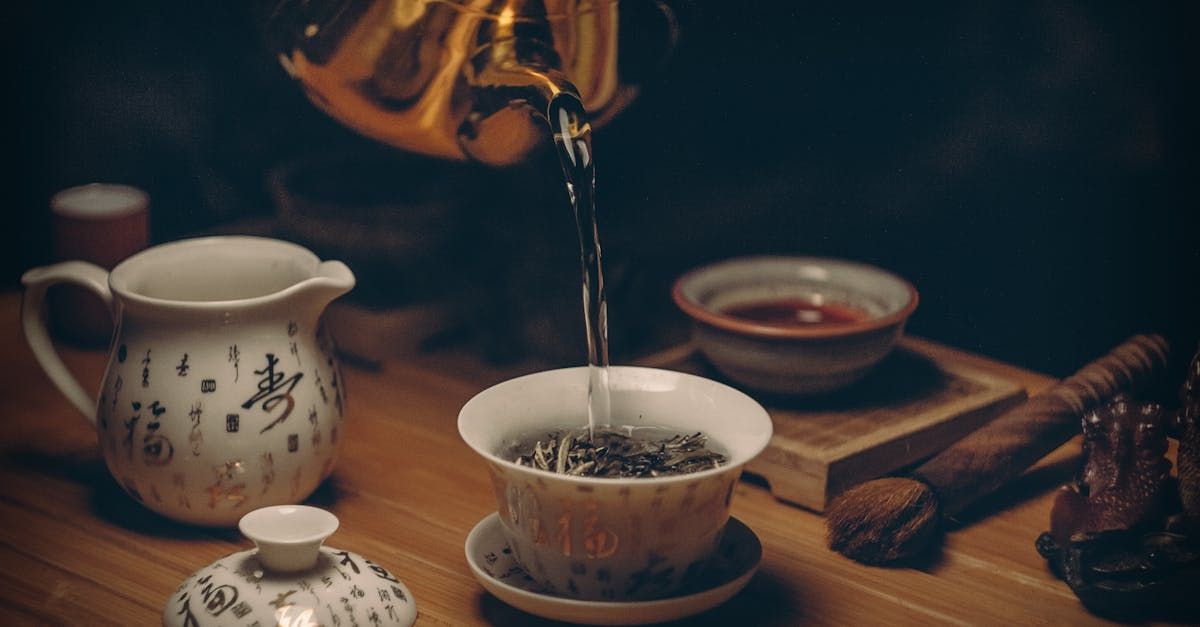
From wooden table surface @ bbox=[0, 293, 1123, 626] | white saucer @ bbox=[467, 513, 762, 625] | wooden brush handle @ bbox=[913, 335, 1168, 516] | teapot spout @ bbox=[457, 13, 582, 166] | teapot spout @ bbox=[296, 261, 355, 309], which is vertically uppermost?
teapot spout @ bbox=[457, 13, 582, 166]

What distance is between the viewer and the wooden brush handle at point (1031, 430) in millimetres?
817

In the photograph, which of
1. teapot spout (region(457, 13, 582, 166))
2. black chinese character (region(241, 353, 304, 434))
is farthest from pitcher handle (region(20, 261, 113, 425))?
teapot spout (region(457, 13, 582, 166))

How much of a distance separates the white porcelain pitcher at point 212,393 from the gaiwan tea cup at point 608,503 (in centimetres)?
14

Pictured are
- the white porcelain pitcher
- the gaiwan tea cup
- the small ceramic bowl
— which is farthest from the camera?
the small ceramic bowl

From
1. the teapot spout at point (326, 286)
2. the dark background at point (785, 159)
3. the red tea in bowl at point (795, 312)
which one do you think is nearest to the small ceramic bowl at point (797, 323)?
the red tea in bowl at point (795, 312)

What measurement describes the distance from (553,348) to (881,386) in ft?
0.87

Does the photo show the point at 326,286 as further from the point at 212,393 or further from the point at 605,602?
the point at 605,602

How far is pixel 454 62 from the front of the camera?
85cm

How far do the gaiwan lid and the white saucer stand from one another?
59 millimetres

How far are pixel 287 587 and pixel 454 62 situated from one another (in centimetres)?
37

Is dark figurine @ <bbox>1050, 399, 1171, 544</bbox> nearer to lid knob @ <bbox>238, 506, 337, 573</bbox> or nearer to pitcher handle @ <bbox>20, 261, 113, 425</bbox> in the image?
lid knob @ <bbox>238, 506, 337, 573</bbox>

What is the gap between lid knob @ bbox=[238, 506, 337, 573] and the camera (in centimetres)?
65

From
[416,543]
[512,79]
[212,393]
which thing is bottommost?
[416,543]

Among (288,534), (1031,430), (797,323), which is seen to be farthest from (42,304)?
(1031,430)
